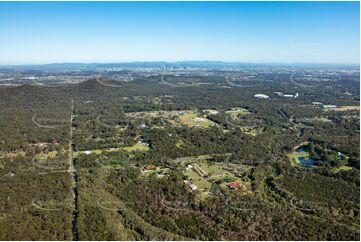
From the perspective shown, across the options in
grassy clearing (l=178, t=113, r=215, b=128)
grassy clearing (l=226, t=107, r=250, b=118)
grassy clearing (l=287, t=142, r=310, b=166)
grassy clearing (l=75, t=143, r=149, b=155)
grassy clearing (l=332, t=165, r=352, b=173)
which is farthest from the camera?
grassy clearing (l=226, t=107, r=250, b=118)

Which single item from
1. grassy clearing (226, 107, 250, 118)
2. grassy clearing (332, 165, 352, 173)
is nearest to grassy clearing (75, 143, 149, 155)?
grassy clearing (332, 165, 352, 173)

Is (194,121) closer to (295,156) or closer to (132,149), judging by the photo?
(132,149)

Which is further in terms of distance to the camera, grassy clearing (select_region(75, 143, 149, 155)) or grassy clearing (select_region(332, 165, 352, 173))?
grassy clearing (select_region(75, 143, 149, 155))

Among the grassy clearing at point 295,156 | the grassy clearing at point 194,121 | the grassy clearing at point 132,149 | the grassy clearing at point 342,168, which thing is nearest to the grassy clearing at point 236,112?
the grassy clearing at point 194,121

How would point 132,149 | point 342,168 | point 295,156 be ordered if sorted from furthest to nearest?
point 132,149 → point 295,156 → point 342,168

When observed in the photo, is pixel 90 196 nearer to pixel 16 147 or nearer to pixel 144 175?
pixel 144 175

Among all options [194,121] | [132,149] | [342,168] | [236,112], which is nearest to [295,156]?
[342,168]

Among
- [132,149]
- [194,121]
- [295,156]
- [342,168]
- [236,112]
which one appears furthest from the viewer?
[236,112]

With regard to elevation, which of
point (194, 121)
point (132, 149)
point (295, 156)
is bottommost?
point (295, 156)

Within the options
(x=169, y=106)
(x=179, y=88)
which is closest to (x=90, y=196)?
(x=169, y=106)

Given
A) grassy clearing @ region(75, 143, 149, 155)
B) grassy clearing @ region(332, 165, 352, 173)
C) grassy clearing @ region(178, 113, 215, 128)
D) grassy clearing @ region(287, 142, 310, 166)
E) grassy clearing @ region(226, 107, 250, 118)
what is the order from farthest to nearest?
grassy clearing @ region(226, 107, 250, 118) → grassy clearing @ region(178, 113, 215, 128) → grassy clearing @ region(75, 143, 149, 155) → grassy clearing @ region(287, 142, 310, 166) → grassy clearing @ region(332, 165, 352, 173)

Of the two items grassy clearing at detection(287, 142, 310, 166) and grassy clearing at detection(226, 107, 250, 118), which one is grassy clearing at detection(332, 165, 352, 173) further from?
grassy clearing at detection(226, 107, 250, 118)
